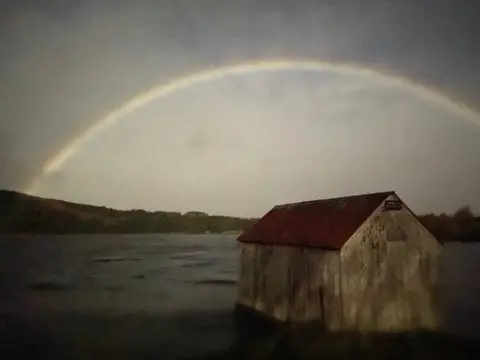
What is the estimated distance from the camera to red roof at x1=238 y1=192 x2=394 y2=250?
68.2 inches

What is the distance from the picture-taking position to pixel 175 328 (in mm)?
1683

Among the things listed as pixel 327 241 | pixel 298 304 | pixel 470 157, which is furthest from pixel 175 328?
pixel 470 157

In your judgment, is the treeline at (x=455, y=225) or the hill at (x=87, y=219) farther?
the treeline at (x=455, y=225)

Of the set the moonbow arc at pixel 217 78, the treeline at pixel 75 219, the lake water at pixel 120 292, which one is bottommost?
the lake water at pixel 120 292

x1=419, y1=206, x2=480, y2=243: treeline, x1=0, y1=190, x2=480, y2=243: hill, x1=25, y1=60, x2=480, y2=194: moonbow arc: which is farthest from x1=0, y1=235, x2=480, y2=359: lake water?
x1=419, y1=206, x2=480, y2=243: treeline

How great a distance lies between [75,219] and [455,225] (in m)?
1.11

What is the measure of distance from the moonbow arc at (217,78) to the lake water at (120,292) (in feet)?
0.72

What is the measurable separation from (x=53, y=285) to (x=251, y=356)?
1.88 ft

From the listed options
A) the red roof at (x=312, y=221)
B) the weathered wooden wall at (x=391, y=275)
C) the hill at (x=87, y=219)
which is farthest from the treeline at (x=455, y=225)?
the hill at (x=87, y=219)

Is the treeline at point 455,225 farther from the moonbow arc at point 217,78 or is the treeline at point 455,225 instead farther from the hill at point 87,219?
the hill at point 87,219

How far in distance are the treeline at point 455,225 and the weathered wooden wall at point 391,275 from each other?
33mm

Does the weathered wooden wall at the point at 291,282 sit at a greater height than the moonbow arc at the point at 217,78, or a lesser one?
lesser

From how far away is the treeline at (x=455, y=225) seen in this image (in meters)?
1.80

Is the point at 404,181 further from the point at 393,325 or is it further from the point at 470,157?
the point at 393,325
